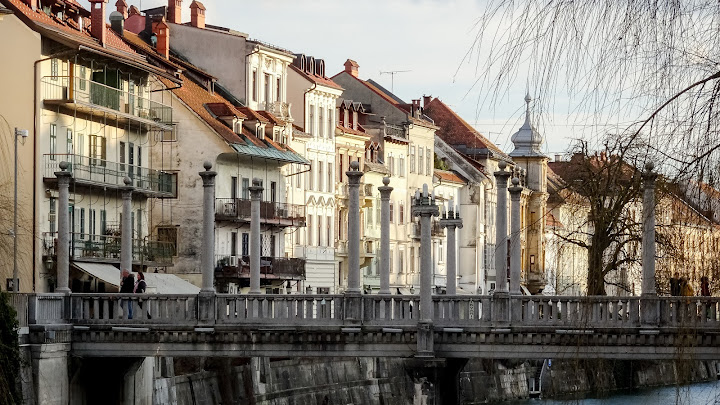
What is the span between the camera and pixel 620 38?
11250 millimetres

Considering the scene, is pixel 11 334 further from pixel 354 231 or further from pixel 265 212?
pixel 265 212

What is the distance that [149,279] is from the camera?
63.2m

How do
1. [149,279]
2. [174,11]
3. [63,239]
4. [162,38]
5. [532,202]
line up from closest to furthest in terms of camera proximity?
[63,239]
[149,279]
[162,38]
[174,11]
[532,202]

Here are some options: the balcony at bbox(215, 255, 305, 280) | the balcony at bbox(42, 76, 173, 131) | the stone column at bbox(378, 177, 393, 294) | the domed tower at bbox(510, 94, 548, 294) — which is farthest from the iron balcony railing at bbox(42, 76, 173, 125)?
the domed tower at bbox(510, 94, 548, 294)

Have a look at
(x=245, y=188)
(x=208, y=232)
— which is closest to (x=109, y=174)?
(x=245, y=188)

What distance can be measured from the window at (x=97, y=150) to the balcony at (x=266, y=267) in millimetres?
12014

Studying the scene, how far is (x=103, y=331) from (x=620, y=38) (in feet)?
114

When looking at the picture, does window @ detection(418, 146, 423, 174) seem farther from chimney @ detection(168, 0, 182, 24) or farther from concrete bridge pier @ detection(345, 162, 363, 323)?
concrete bridge pier @ detection(345, 162, 363, 323)

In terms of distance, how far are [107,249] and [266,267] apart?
720 inches

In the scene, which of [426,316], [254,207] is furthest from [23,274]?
[426,316]

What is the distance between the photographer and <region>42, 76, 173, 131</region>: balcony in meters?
59.3

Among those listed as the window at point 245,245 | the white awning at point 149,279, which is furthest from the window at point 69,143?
the window at point 245,245

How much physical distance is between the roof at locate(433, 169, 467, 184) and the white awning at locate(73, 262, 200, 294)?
50.2 meters

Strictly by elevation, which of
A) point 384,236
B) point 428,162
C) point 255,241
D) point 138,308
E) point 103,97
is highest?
point 103,97
